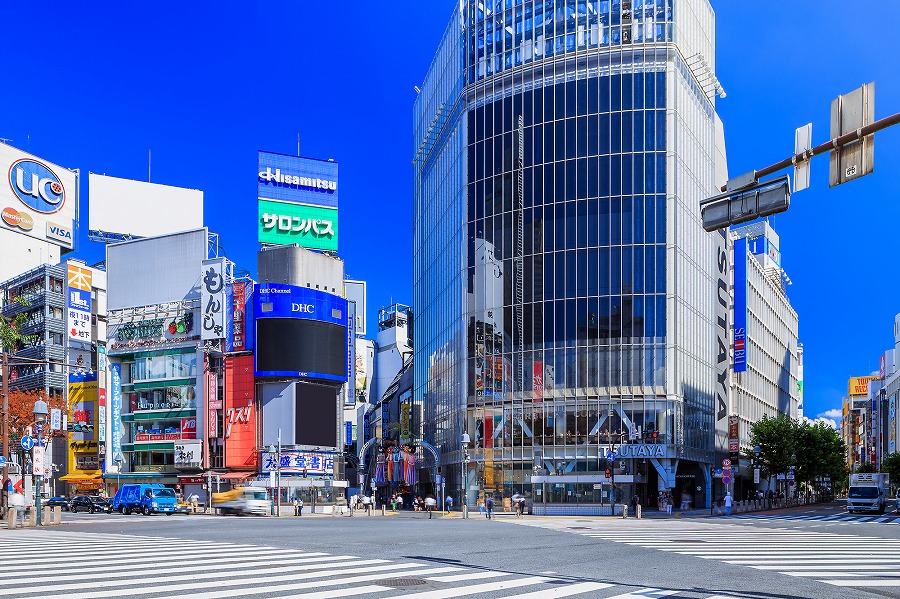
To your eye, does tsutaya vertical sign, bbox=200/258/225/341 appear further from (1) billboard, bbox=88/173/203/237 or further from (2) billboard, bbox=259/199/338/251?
(1) billboard, bbox=88/173/203/237

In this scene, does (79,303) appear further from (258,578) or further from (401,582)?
(401,582)

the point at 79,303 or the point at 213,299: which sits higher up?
the point at 79,303

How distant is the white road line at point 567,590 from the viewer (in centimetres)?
1595

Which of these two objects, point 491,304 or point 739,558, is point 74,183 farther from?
point 739,558

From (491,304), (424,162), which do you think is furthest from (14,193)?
(491,304)

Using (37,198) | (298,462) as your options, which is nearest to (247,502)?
(298,462)

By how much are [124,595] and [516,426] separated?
2651 inches

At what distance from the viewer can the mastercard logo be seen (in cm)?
12438

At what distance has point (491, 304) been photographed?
83938mm

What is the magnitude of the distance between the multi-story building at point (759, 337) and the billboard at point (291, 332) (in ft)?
135

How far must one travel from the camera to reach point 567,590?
16.8 m

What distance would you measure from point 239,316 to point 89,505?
26.9 meters

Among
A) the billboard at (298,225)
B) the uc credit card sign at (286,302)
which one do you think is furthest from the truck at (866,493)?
the billboard at (298,225)

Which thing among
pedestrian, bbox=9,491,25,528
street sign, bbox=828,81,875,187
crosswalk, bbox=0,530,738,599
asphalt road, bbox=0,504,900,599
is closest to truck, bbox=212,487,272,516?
pedestrian, bbox=9,491,25,528
